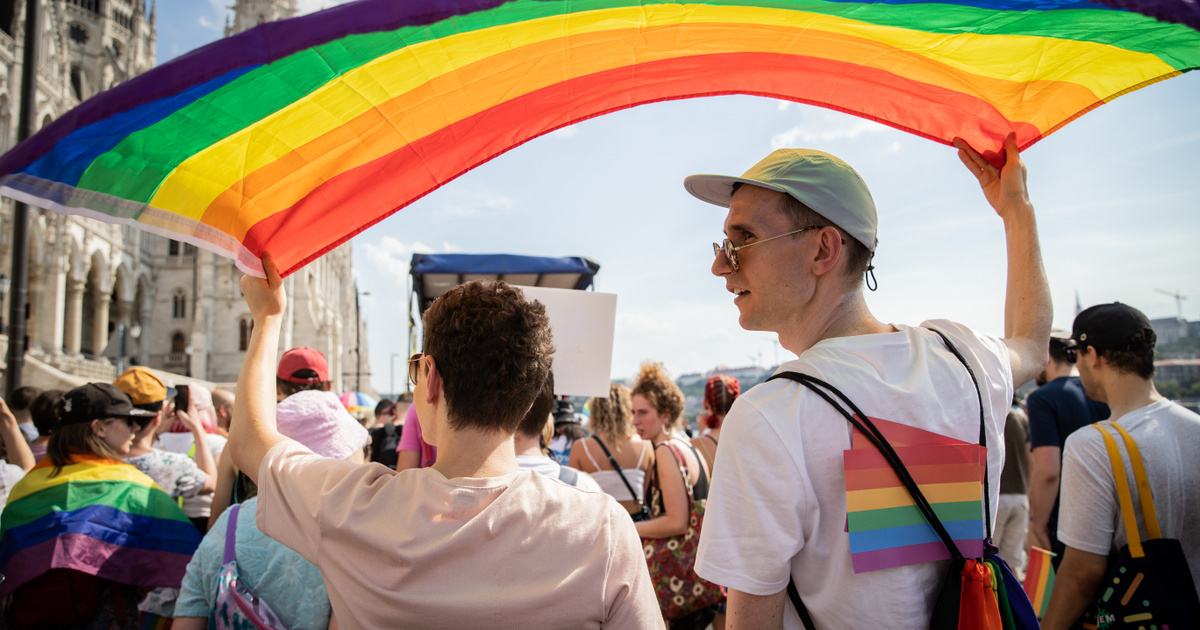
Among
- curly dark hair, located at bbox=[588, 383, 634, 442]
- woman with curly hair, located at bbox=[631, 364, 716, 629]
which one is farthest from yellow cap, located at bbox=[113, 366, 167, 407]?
woman with curly hair, located at bbox=[631, 364, 716, 629]

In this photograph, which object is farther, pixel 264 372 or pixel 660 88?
pixel 660 88

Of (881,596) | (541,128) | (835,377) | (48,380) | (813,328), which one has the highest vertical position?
(541,128)

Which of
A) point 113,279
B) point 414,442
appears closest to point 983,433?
point 414,442

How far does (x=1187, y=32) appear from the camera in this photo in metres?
1.74

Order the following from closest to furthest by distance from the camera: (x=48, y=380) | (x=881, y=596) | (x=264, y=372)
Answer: (x=881, y=596), (x=264, y=372), (x=48, y=380)

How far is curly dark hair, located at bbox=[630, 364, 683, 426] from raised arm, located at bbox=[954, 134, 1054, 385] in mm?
2856

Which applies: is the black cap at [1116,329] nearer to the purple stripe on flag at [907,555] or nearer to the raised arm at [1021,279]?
the raised arm at [1021,279]

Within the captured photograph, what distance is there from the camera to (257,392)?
185cm

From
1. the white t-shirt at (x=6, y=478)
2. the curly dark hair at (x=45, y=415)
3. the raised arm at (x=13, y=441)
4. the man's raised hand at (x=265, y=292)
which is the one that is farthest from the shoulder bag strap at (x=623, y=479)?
the raised arm at (x=13, y=441)

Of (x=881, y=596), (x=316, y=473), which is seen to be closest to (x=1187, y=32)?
(x=881, y=596)

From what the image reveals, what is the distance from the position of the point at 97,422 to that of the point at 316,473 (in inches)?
99.4

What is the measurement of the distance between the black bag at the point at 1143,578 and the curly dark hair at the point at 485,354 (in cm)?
222

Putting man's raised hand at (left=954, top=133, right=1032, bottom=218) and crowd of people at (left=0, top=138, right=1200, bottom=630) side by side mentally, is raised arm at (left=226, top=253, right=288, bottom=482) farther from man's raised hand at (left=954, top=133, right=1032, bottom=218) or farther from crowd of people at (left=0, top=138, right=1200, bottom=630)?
man's raised hand at (left=954, top=133, right=1032, bottom=218)

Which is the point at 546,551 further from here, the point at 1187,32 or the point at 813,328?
the point at 1187,32
